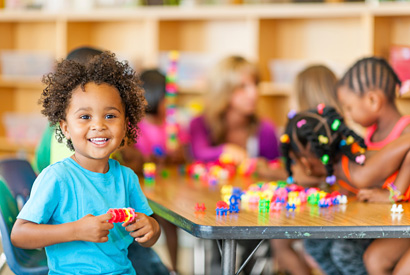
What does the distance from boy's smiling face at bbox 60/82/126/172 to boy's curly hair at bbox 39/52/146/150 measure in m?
0.02

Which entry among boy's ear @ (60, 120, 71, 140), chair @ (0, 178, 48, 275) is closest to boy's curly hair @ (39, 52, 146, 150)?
boy's ear @ (60, 120, 71, 140)

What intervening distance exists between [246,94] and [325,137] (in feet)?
4.27

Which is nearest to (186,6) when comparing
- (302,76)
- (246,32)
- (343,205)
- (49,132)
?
(246,32)

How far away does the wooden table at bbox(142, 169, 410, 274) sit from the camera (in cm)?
182

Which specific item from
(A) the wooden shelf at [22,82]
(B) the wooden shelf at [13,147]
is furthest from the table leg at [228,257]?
(A) the wooden shelf at [22,82]

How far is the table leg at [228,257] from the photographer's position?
184cm

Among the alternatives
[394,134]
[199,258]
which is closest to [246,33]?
[199,258]

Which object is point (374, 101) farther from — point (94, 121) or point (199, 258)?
point (199, 258)

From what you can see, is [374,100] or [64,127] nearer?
[64,127]

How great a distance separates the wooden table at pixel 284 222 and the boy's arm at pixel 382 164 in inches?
3.5

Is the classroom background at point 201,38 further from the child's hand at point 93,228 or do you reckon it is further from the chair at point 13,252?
the child's hand at point 93,228

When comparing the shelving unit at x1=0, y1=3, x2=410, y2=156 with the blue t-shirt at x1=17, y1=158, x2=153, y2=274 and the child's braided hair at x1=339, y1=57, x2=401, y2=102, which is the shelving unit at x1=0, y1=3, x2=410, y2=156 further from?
the blue t-shirt at x1=17, y1=158, x2=153, y2=274

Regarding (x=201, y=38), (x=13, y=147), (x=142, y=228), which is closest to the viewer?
Result: (x=142, y=228)

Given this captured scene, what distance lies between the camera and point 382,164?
2.30 metres
